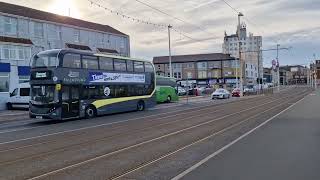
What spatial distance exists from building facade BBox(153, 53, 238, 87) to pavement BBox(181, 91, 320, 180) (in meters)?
107

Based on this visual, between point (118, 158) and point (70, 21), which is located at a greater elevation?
point (70, 21)

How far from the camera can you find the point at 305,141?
14.1 metres

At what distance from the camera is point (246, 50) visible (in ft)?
340

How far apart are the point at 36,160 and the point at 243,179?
18.0 feet

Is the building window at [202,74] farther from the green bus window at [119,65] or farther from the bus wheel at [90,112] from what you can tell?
the bus wheel at [90,112]

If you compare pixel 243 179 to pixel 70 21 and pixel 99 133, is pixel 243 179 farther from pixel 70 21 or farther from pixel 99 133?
pixel 70 21

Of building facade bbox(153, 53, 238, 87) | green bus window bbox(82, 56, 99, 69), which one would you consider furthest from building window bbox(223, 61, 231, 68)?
green bus window bbox(82, 56, 99, 69)


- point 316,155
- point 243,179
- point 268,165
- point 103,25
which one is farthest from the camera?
point 103,25

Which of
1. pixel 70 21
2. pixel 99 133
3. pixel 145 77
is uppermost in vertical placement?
pixel 70 21

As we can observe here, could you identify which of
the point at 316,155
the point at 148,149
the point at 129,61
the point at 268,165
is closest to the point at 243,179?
the point at 268,165

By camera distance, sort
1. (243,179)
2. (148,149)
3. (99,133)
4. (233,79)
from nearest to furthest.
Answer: (243,179)
(148,149)
(99,133)
(233,79)

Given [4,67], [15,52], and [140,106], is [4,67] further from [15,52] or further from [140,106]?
[140,106]

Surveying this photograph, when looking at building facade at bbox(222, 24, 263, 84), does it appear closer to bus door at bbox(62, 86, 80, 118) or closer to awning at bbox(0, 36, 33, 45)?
awning at bbox(0, 36, 33, 45)

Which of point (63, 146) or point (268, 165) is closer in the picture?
point (268, 165)
